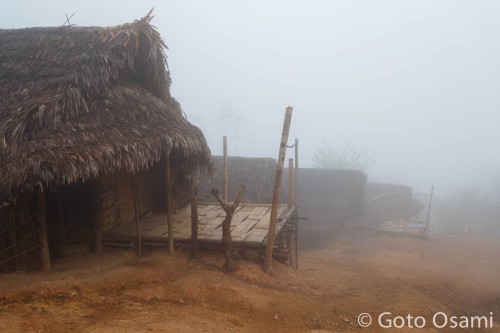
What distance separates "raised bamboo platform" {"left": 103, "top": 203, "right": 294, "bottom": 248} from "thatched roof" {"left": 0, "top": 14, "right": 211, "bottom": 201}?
1.31 meters

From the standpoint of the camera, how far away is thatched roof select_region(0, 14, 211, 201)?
209 inches

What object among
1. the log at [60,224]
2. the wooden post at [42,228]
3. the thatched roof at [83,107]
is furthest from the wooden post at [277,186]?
the log at [60,224]

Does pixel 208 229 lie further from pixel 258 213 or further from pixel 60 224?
pixel 60 224

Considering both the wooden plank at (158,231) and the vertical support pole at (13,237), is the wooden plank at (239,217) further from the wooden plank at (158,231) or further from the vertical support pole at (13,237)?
the vertical support pole at (13,237)

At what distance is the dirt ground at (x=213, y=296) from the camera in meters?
4.45

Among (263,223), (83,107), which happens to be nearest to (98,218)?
(83,107)

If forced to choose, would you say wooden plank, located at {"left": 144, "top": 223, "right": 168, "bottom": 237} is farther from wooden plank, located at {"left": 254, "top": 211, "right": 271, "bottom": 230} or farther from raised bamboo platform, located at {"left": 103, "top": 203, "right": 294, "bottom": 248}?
wooden plank, located at {"left": 254, "top": 211, "right": 271, "bottom": 230}

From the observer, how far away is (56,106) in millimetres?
5809

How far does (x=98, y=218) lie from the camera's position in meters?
7.14

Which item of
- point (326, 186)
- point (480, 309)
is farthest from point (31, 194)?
point (326, 186)

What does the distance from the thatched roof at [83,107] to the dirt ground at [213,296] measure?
1436mm

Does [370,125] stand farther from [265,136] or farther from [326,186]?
[326,186]

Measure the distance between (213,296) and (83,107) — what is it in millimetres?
3516

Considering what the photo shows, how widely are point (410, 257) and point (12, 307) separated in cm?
1033
